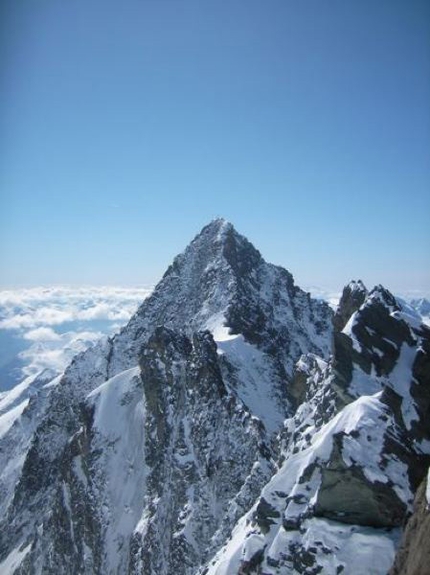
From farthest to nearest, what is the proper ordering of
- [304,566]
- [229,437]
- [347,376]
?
[229,437] → [347,376] → [304,566]

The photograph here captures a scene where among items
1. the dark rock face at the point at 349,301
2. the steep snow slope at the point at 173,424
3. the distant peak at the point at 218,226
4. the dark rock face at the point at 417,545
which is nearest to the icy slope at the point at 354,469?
the dark rock face at the point at 417,545

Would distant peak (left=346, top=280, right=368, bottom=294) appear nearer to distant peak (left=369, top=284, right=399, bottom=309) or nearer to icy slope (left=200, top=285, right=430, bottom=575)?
distant peak (left=369, top=284, right=399, bottom=309)

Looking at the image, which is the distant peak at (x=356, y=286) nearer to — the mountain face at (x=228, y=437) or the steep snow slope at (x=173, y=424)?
the mountain face at (x=228, y=437)

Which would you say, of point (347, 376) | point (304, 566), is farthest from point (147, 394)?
point (304, 566)

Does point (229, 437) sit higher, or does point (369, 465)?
point (369, 465)

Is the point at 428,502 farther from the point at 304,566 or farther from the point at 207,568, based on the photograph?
the point at 207,568

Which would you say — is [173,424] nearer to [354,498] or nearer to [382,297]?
[382,297]
